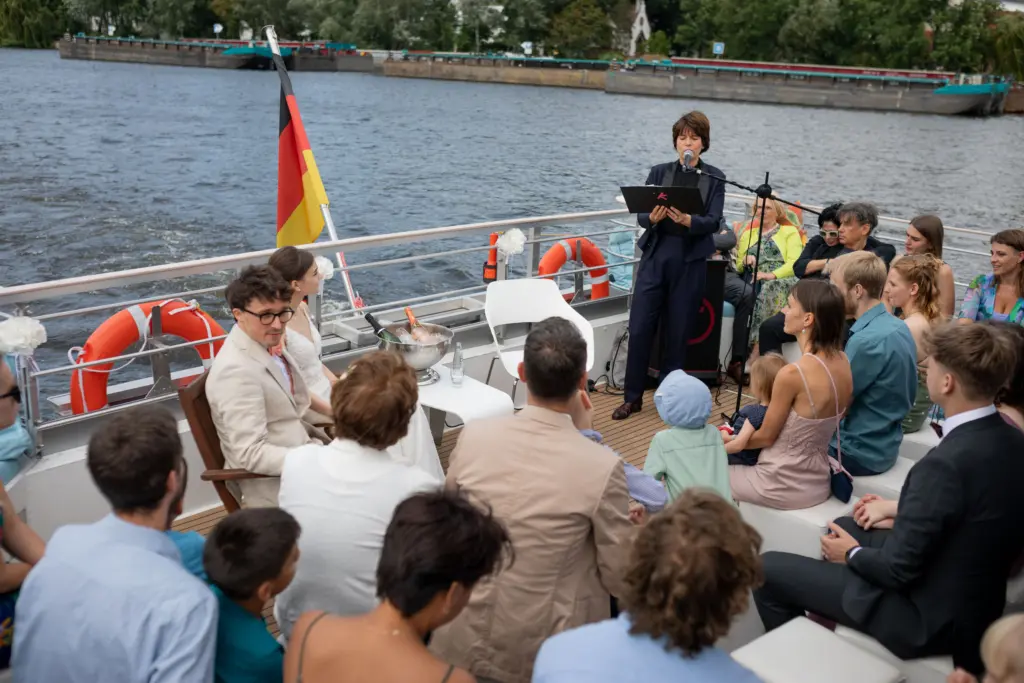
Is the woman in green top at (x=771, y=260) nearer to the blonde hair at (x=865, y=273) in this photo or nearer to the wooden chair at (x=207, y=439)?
the blonde hair at (x=865, y=273)

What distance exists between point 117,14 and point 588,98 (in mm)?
37785

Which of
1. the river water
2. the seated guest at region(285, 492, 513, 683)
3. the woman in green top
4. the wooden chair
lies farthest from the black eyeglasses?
the river water

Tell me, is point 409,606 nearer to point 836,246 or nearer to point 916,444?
point 916,444

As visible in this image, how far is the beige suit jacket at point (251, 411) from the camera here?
2.57 m

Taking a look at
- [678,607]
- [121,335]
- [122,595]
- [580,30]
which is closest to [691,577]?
[678,607]

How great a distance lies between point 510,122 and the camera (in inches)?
1636

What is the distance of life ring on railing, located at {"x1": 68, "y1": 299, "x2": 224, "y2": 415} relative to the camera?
3.48 metres

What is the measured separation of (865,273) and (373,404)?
191cm

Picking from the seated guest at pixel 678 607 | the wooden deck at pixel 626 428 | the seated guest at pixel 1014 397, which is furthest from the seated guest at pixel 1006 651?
the wooden deck at pixel 626 428

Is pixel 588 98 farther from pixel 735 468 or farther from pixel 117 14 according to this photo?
pixel 735 468

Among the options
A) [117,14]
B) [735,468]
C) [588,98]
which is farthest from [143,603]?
[117,14]

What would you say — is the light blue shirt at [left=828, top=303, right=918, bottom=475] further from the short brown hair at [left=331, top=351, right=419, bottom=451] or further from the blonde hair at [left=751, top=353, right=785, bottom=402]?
the short brown hair at [left=331, top=351, right=419, bottom=451]

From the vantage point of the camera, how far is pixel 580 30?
200 ft

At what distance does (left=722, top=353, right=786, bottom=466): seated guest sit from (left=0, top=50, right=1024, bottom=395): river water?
9.52 meters
